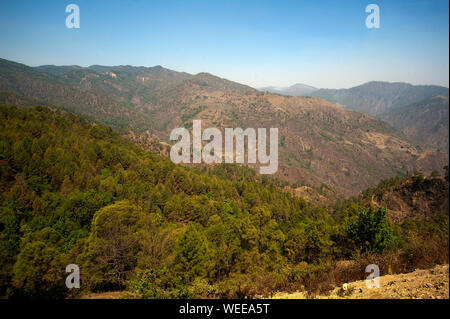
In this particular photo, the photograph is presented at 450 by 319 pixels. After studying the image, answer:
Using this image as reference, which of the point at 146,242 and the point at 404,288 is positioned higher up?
the point at 404,288

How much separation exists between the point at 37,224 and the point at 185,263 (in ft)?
66.2

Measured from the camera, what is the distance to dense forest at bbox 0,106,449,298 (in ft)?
34.3

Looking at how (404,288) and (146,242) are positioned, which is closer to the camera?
(404,288)

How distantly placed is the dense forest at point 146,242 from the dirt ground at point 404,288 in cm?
88

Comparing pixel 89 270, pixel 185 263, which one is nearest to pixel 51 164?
pixel 89 270

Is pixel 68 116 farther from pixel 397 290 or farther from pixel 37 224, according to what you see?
pixel 397 290

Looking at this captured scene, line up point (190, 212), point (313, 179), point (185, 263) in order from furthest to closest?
1. point (313, 179)
2. point (190, 212)
3. point (185, 263)

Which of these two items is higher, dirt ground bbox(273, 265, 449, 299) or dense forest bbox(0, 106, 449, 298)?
dirt ground bbox(273, 265, 449, 299)

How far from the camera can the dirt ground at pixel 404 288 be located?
6730 millimetres

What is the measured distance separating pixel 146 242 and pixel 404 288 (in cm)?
1736

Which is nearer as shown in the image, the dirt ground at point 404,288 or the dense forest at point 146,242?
the dirt ground at point 404,288

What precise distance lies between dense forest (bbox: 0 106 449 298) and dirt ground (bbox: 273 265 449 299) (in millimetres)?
875

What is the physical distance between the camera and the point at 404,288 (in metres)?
7.26
